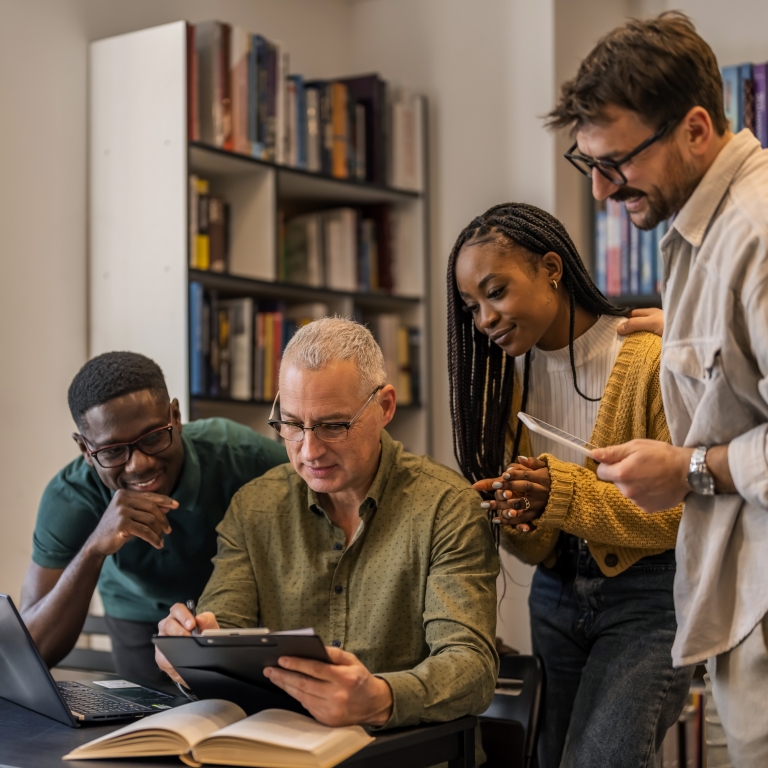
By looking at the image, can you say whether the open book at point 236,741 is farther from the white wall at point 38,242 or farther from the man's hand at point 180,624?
the white wall at point 38,242

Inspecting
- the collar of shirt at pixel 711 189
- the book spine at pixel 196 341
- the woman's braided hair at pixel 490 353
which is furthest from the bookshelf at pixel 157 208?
the collar of shirt at pixel 711 189

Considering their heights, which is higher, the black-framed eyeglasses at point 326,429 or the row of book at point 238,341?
the row of book at point 238,341

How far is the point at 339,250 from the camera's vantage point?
398cm

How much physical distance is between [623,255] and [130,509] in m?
2.23

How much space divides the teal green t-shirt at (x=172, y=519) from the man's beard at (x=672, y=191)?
127 centimetres

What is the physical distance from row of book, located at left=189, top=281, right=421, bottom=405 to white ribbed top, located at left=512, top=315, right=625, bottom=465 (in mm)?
1527

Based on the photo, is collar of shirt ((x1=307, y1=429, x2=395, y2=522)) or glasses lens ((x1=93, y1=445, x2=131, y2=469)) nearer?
collar of shirt ((x1=307, y1=429, x2=395, y2=522))

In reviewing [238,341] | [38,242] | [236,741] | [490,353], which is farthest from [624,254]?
[236,741]

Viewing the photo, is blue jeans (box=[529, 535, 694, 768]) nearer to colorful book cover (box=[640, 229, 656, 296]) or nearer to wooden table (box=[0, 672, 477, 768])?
wooden table (box=[0, 672, 477, 768])

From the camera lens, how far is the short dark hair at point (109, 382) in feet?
7.01

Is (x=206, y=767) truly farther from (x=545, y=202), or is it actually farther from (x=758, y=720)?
(x=545, y=202)

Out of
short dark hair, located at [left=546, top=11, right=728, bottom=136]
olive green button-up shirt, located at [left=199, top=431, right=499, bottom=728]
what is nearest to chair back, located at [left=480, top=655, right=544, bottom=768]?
olive green button-up shirt, located at [left=199, top=431, right=499, bottom=728]

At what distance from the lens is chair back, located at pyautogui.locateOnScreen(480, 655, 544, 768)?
6.64 feet

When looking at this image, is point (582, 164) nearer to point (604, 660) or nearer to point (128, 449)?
point (604, 660)
